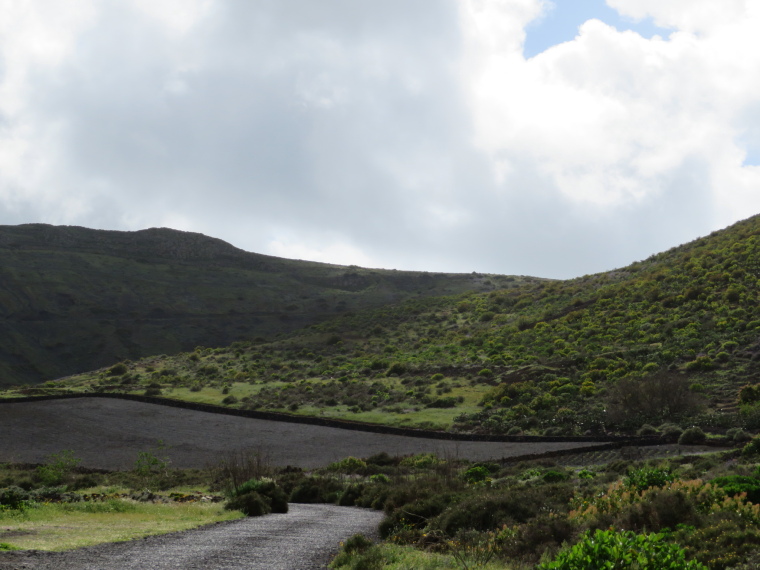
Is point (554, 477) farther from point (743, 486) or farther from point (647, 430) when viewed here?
point (647, 430)

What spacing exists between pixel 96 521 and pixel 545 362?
45.1 m

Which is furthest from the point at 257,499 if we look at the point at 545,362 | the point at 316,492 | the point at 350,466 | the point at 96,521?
the point at 545,362

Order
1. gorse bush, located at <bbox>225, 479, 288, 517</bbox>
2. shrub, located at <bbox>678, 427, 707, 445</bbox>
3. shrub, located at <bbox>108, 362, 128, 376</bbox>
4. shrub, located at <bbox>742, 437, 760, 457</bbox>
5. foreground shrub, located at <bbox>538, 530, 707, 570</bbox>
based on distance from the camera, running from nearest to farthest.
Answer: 1. foreground shrub, located at <bbox>538, 530, 707, 570</bbox>
2. gorse bush, located at <bbox>225, 479, 288, 517</bbox>
3. shrub, located at <bbox>742, 437, 760, 457</bbox>
4. shrub, located at <bbox>678, 427, 707, 445</bbox>
5. shrub, located at <bbox>108, 362, 128, 376</bbox>

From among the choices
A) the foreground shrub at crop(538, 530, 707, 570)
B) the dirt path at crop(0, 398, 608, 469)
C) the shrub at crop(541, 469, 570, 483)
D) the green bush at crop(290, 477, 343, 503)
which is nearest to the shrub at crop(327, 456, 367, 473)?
the dirt path at crop(0, 398, 608, 469)

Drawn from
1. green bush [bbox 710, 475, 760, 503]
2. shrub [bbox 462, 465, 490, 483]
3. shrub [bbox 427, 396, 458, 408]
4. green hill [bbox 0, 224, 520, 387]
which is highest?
green hill [bbox 0, 224, 520, 387]

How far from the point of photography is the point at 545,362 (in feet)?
183

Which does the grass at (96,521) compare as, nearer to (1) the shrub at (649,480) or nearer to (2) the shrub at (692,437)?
(1) the shrub at (649,480)

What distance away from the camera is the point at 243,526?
15.6 meters

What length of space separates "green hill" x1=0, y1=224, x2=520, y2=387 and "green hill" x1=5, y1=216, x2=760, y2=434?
66.9ft

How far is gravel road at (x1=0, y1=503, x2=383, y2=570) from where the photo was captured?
985 centimetres

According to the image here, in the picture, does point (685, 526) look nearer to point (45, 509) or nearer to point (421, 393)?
point (45, 509)

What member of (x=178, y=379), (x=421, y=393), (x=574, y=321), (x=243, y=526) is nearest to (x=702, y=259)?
(x=574, y=321)

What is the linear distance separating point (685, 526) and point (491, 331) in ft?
214

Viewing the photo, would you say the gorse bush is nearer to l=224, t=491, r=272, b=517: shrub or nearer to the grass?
l=224, t=491, r=272, b=517: shrub
